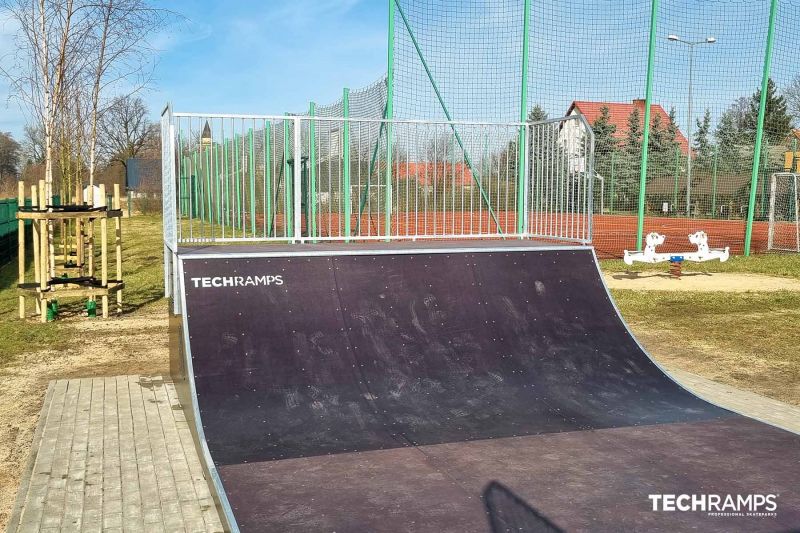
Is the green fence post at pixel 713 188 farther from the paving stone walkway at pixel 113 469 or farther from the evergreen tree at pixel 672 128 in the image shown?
the paving stone walkway at pixel 113 469

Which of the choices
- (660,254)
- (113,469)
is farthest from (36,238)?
(660,254)

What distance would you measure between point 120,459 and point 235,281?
1.89 m

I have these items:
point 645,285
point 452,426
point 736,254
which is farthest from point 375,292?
point 736,254

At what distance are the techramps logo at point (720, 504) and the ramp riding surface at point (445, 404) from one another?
4 centimetres

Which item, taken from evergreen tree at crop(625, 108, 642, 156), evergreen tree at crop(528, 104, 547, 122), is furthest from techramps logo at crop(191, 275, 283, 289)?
evergreen tree at crop(625, 108, 642, 156)

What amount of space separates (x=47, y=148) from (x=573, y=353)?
9.90 m

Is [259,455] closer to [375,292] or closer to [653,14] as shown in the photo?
[375,292]

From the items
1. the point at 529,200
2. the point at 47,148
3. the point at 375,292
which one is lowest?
the point at 375,292

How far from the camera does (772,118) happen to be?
20.6 metres

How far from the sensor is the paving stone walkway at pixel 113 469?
4285 millimetres

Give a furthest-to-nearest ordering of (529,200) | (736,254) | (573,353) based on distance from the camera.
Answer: (736,254)
(529,200)
(573,353)

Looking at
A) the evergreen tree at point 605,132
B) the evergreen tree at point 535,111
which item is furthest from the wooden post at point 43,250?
the evergreen tree at point 605,132

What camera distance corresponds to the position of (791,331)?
10430 mm

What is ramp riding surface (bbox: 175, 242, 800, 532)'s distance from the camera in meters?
4.11
